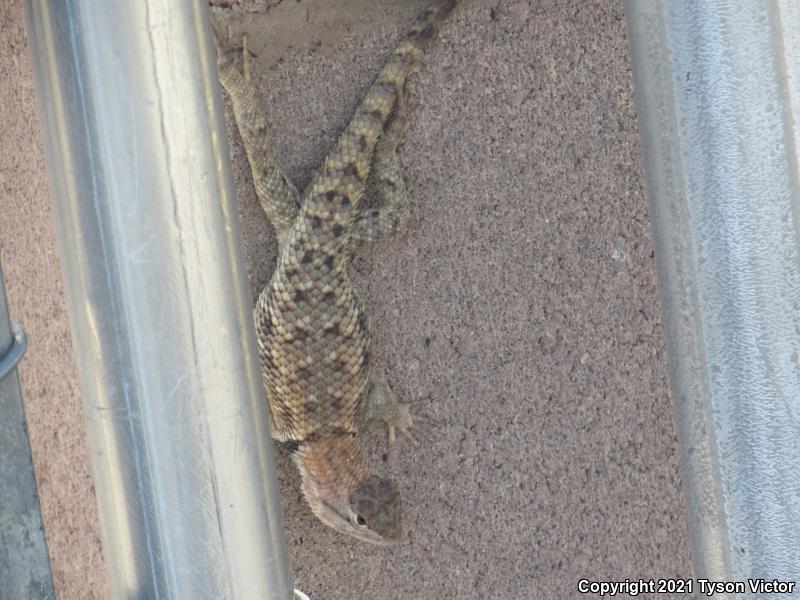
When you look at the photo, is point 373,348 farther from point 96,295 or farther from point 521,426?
point 96,295

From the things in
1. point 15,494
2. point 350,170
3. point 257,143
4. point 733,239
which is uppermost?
point 257,143

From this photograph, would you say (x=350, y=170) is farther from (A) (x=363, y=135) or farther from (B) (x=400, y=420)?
(B) (x=400, y=420)

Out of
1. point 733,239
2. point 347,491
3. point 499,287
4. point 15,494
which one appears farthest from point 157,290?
point 347,491

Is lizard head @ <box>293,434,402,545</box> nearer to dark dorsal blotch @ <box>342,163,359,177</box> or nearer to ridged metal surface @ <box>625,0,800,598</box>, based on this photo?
dark dorsal blotch @ <box>342,163,359,177</box>

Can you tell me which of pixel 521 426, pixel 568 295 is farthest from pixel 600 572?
pixel 568 295

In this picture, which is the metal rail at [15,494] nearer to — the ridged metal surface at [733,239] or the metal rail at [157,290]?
the metal rail at [157,290]

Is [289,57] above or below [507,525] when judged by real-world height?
above

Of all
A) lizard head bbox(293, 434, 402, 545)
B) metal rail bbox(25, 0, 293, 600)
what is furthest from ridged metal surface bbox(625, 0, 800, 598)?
Result: lizard head bbox(293, 434, 402, 545)
